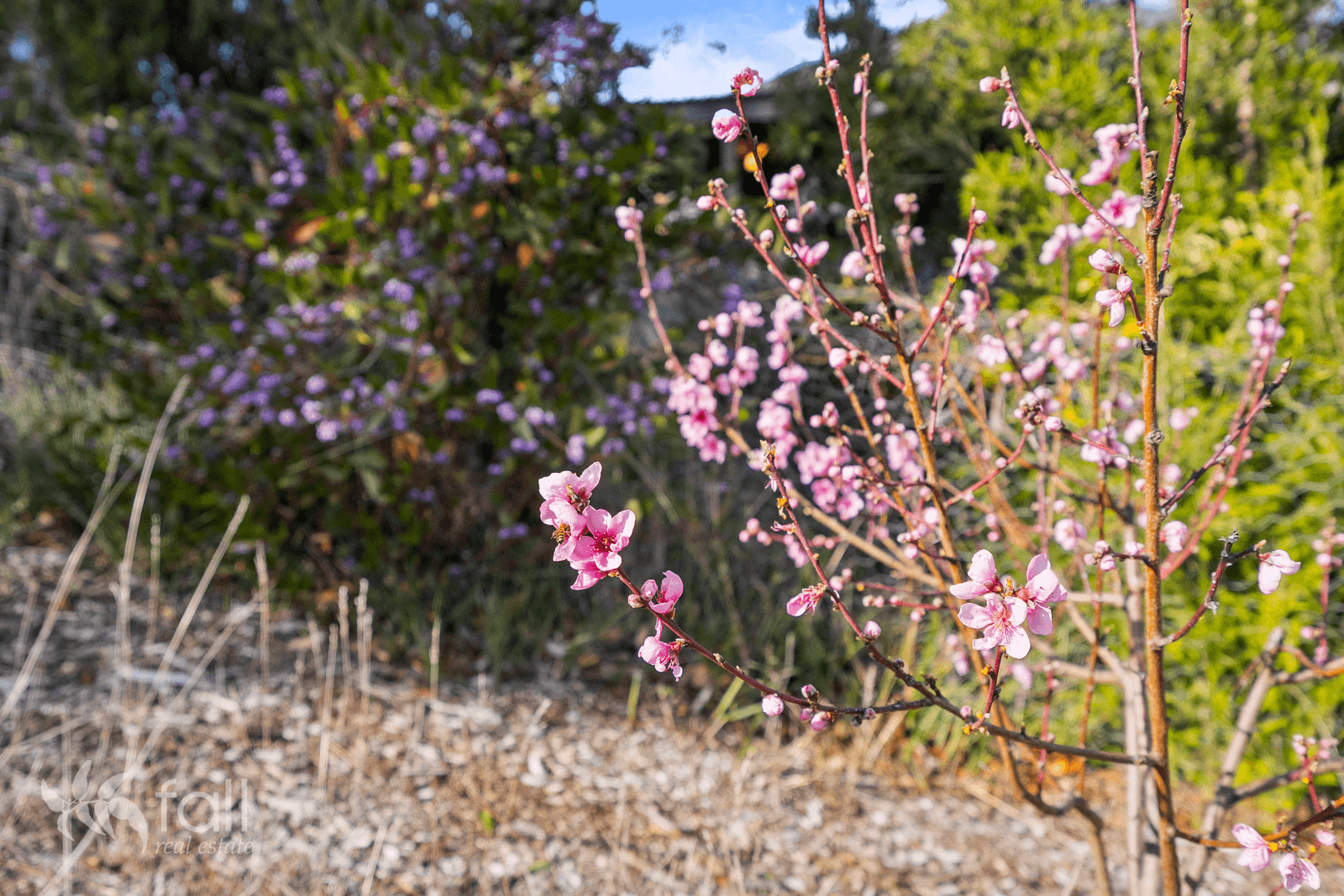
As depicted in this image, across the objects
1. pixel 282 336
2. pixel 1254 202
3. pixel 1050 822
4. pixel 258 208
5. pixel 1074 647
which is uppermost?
pixel 1254 202

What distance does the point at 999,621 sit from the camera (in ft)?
2.63

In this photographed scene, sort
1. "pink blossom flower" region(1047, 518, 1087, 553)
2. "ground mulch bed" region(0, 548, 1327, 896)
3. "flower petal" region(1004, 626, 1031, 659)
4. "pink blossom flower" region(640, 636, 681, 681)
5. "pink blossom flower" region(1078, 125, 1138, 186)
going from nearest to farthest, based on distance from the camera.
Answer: "flower petal" region(1004, 626, 1031, 659)
"pink blossom flower" region(640, 636, 681, 681)
"pink blossom flower" region(1078, 125, 1138, 186)
"pink blossom flower" region(1047, 518, 1087, 553)
"ground mulch bed" region(0, 548, 1327, 896)

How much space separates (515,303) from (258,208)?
1.14 meters

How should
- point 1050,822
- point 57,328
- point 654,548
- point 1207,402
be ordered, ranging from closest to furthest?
point 1050,822 < point 1207,402 < point 654,548 < point 57,328

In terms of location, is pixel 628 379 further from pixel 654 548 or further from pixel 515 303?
pixel 654 548

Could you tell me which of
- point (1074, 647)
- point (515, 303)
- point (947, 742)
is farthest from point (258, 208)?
point (1074, 647)

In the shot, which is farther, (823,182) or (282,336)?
(823,182)

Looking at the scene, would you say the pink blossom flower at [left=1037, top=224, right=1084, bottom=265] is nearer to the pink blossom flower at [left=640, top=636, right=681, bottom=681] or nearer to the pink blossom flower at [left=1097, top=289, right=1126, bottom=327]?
the pink blossom flower at [left=1097, top=289, right=1126, bottom=327]

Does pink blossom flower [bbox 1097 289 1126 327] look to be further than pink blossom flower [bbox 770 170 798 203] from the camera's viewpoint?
No

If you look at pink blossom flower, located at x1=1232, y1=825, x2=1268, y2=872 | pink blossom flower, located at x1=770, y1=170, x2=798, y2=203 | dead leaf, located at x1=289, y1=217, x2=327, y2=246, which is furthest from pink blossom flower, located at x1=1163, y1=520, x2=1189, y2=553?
dead leaf, located at x1=289, y1=217, x2=327, y2=246

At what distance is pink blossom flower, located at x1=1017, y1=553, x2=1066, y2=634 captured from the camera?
0.77 m

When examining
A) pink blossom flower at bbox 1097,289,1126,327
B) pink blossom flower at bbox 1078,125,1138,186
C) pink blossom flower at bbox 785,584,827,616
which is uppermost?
pink blossom flower at bbox 1078,125,1138,186

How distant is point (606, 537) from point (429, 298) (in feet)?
6.85

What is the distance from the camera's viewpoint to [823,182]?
16.3ft
